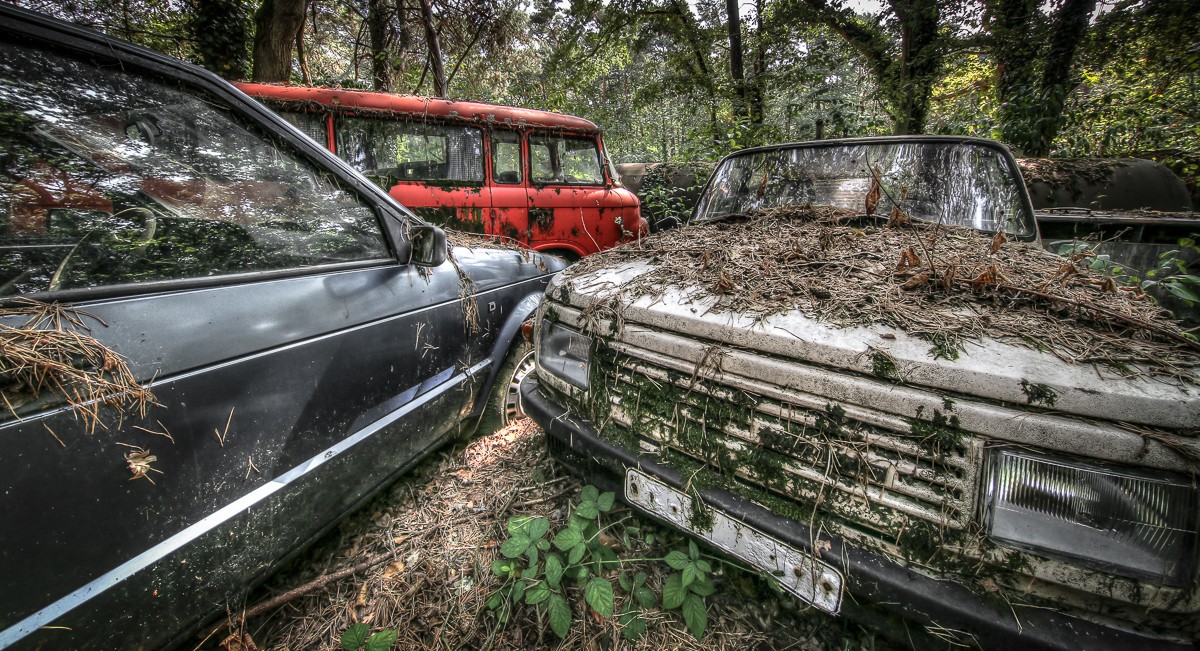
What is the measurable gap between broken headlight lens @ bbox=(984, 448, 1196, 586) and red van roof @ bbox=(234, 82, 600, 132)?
5.09 metres

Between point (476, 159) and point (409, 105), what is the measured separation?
828mm

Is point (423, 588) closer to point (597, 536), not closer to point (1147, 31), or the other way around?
point (597, 536)

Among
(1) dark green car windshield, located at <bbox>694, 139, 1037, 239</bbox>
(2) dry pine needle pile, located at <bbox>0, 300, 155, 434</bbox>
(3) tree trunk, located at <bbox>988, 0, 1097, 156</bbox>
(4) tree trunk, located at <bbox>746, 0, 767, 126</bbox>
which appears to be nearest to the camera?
(2) dry pine needle pile, located at <bbox>0, 300, 155, 434</bbox>

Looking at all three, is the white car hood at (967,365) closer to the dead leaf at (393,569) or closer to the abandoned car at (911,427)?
the abandoned car at (911,427)

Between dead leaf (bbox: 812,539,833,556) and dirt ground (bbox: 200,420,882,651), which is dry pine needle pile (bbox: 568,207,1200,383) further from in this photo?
dirt ground (bbox: 200,420,882,651)

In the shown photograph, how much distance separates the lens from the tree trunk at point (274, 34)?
5984 mm

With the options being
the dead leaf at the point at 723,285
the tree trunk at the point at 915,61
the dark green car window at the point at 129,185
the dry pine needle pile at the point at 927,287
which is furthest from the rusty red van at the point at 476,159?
the tree trunk at the point at 915,61

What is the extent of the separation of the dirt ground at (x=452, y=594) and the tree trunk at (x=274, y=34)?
696 cm

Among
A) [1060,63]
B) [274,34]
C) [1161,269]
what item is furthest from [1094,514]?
A: [1060,63]

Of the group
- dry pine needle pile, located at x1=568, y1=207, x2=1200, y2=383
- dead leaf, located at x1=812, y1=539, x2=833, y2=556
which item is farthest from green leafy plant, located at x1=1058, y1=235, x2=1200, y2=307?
dead leaf, located at x1=812, y1=539, x2=833, y2=556

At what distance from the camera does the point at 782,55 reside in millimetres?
9680

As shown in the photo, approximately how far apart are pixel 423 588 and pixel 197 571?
759 millimetres

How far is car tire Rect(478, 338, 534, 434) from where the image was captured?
8.14 feet

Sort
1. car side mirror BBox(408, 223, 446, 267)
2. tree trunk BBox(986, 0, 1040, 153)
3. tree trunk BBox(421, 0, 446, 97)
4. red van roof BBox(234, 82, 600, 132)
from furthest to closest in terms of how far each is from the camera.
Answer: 1. tree trunk BBox(421, 0, 446, 97)
2. tree trunk BBox(986, 0, 1040, 153)
3. red van roof BBox(234, 82, 600, 132)
4. car side mirror BBox(408, 223, 446, 267)
